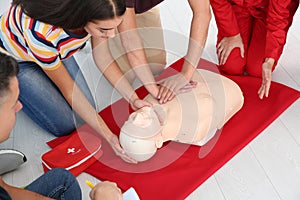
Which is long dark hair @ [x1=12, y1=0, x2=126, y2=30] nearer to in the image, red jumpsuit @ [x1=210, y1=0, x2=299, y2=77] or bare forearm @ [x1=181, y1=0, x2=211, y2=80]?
bare forearm @ [x1=181, y1=0, x2=211, y2=80]

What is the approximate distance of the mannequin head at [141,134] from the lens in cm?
144

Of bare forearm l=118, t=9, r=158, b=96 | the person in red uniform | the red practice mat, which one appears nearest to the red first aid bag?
the red practice mat

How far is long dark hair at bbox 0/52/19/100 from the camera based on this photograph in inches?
35.1

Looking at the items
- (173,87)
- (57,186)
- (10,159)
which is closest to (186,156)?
(173,87)

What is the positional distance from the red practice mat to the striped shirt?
14.4 inches

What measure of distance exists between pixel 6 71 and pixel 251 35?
122 cm

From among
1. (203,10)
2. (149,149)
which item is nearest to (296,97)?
(203,10)

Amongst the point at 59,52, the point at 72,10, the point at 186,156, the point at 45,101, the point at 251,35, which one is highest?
the point at 72,10

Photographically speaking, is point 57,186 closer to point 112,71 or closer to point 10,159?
point 10,159

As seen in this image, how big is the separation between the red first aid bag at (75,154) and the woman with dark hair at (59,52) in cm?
7

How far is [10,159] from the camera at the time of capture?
1.56 m

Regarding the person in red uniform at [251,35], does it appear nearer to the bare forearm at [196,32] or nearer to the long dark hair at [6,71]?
the bare forearm at [196,32]

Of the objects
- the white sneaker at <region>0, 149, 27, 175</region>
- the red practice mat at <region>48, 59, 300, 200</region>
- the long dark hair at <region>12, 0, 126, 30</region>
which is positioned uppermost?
the long dark hair at <region>12, 0, 126, 30</region>

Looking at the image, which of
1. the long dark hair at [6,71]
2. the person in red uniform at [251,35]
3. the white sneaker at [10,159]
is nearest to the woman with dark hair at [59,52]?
the white sneaker at [10,159]
